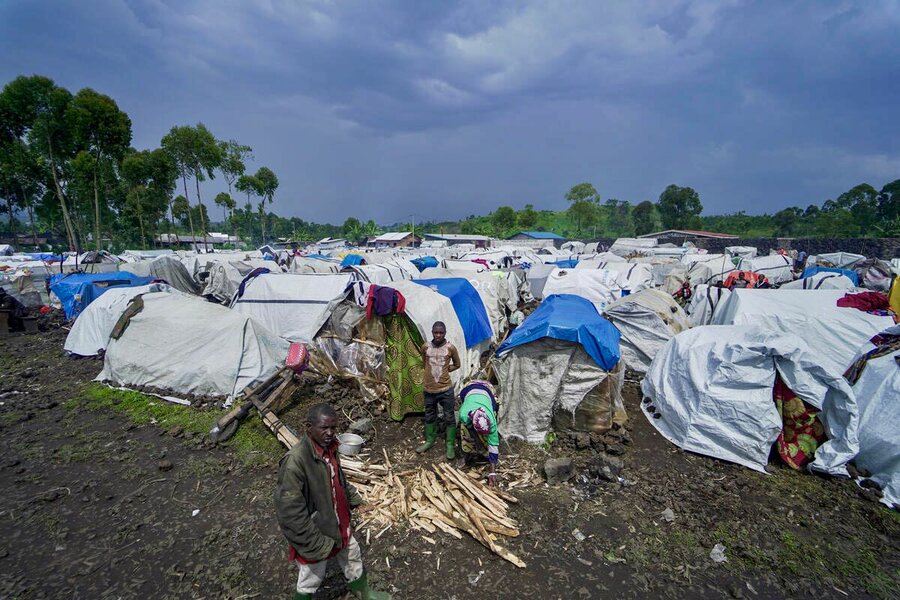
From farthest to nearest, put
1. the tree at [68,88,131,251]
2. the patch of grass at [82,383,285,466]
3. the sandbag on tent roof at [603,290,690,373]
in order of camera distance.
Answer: the tree at [68,88,131,251]
the sandbag on tent roof at [603,290,690,373]
the patch of grass at [82,383,285,466]

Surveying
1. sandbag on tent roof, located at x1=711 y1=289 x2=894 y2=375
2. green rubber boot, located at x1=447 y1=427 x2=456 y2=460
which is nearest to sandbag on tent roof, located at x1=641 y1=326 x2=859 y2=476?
sandbag on tent roof, located at x1=711 y1=289 x2=894 y2=375

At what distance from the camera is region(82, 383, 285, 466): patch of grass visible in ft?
20.6

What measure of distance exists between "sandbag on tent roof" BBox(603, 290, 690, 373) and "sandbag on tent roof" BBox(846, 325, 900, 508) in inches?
152

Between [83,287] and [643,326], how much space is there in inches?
712

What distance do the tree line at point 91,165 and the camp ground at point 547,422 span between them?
94.2ft

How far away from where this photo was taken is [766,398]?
18.5ft

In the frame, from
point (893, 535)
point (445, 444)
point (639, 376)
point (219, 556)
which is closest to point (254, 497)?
point (219, 556)

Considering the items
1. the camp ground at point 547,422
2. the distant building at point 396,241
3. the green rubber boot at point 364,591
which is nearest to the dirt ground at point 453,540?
the camp ground at point 547,422

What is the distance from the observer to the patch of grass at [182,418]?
20.6 feet

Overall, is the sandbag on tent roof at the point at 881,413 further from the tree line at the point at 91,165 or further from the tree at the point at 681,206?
the tree at the point at 681,206

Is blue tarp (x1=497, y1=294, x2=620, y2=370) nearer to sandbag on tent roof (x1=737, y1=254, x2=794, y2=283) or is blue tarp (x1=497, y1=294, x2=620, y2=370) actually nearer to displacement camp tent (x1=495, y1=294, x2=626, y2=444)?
displacement camp tent (x1=495, y1=294, x2=626, y2=444)

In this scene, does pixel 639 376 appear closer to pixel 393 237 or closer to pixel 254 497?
pixel 254 497

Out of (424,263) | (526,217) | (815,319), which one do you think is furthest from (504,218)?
(815,319)

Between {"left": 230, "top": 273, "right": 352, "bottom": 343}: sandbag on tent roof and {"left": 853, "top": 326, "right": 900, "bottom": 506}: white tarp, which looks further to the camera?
{"left": 230, "top": 273, "right": 352, "bottom": 343}: sandbag on tent roof
